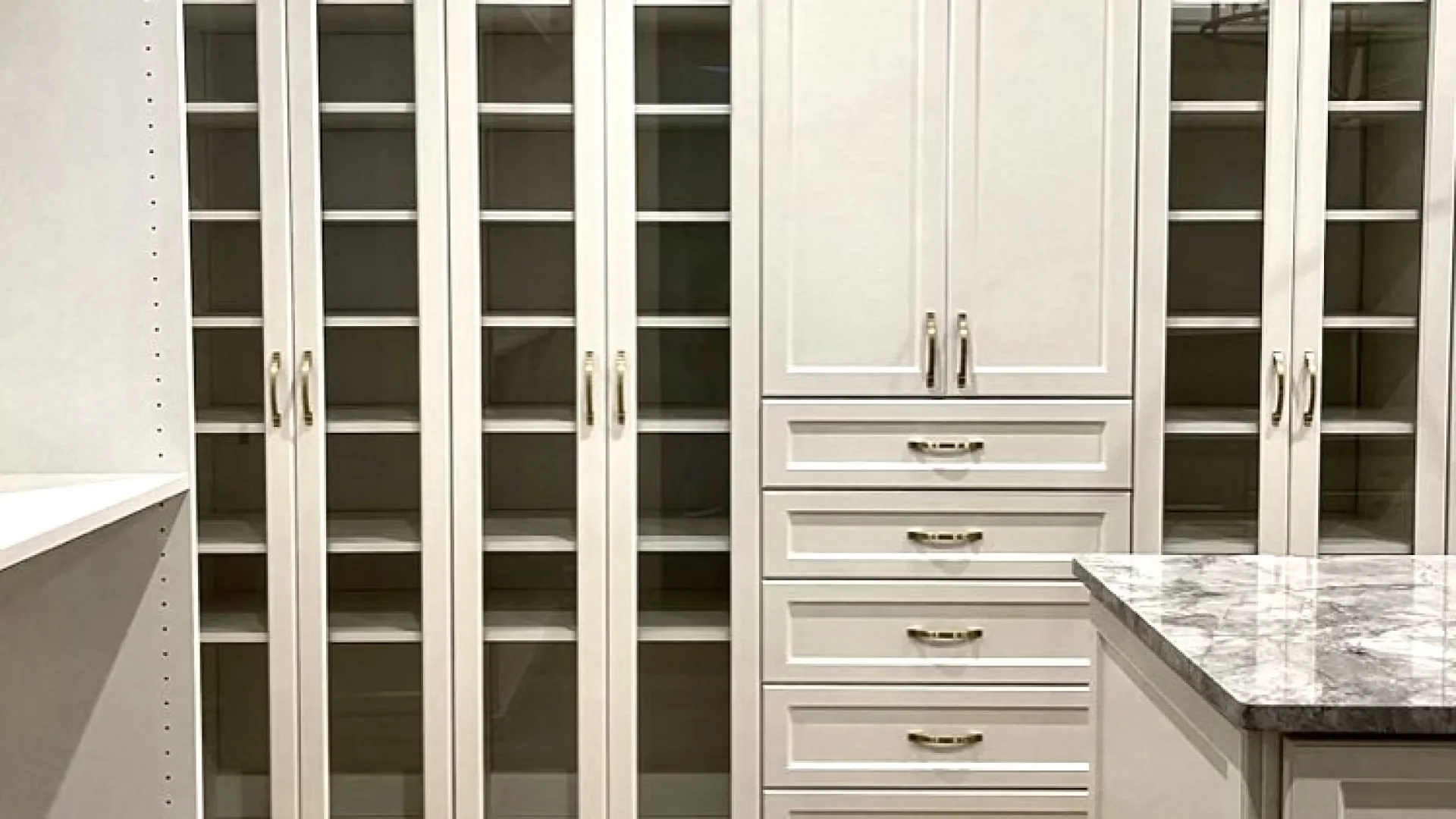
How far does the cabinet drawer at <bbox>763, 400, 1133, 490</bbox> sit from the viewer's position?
3164 millimetres

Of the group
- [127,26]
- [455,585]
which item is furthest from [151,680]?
[455,585]

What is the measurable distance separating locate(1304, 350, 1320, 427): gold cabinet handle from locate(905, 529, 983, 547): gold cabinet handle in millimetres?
692

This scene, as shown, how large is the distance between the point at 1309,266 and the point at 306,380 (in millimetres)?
1965

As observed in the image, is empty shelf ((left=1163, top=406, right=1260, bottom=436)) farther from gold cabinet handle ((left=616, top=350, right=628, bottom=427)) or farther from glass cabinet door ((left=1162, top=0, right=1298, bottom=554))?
gold cabinet handle ((left=616, top=350, right=628, bottom=427))

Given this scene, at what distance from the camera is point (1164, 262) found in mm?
3148

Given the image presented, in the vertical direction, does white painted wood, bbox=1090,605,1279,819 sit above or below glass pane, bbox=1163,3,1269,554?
below

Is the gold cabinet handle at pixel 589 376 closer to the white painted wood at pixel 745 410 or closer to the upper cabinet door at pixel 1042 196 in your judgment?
the white painted wood at pixel 745 410

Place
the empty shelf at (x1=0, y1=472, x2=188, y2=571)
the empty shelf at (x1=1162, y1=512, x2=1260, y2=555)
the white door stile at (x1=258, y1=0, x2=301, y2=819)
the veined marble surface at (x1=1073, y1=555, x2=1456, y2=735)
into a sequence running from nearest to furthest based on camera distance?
the veined marble surface at (x1=1073, y1=555, x2=1456, y2=735), the empty shelf at (x1=0, y1=472, x2=188, y2=571), the white door stile at (x1=258, y1=0, x2=301, y2=819), the empty shelf at (x1=1162, y1=512, x2=1260, y2=555)

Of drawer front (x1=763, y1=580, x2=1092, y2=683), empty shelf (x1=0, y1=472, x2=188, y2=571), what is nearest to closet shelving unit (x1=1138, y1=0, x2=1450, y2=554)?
drawer front (x1=763, y1=580, x2=1092, y2=683)

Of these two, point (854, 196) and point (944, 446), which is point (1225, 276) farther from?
point (854, 196)

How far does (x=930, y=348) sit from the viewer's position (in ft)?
10.3

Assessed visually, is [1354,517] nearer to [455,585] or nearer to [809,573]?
[809,573]

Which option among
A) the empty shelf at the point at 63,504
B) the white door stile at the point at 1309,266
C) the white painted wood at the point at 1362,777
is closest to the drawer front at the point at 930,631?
the white door stile at the point at 1309,266

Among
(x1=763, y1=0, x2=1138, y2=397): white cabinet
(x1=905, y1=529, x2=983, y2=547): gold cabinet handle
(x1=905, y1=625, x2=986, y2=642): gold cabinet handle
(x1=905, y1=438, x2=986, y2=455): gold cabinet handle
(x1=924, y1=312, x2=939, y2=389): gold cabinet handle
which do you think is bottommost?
(x1=905, y1=625, x2=986, y2=642): gold cabinet handle
